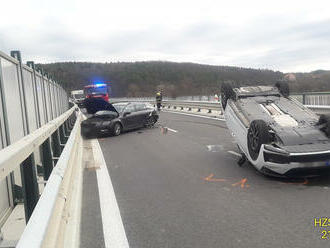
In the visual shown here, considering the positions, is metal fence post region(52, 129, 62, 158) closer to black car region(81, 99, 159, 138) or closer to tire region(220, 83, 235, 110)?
tire region(220, 83, 235, 110)

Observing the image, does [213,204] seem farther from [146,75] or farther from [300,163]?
[146,75]

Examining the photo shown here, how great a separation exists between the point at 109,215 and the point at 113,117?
988 cm

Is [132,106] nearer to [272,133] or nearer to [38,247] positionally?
[272,133]

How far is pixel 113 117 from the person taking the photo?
1423cm

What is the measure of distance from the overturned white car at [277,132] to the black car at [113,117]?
6.84 metres

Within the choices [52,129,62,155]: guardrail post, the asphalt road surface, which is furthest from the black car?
[52,129,62,155]: guardrail post

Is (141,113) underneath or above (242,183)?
above

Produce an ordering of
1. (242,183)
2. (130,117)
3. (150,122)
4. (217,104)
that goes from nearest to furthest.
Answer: (242,183) → (130,117) → (150,122) → (217,104)

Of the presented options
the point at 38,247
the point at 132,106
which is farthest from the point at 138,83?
the point at 38,247

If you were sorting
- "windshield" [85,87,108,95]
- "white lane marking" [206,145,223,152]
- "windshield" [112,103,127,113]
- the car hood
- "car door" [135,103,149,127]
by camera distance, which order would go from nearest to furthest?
1. "white lane marking" [206,145,223,152]
2. the car hood
3. "windshield" [112,103,127,113]
4. "car door" [135,103,149,127]
5. "windshield" [85,87,108,95]

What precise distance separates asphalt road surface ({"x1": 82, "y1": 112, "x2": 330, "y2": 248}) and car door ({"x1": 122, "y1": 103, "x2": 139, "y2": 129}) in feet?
21.3

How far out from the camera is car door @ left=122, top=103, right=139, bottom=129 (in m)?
14.8

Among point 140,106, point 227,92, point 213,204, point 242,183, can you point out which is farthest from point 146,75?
point 213,204

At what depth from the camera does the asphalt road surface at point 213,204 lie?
12.3ft
